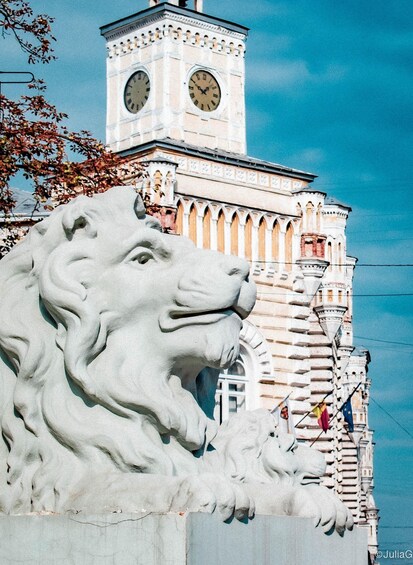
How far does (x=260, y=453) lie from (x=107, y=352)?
0.66m

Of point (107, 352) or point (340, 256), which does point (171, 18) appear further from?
point (107, 352)

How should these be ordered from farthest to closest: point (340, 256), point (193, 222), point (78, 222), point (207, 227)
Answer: point (340, 256), point (207, 227), point (193, 222), point (78, 222)

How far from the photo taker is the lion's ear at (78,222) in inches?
158

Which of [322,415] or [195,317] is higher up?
[322,415]

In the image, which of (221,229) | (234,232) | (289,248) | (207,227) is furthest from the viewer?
(289,248)

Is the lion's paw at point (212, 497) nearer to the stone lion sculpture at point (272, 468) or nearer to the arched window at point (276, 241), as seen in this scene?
the stone lion sculpture at point (272, 468)

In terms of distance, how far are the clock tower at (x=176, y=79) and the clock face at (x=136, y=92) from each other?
27 mm

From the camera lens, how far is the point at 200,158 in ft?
120

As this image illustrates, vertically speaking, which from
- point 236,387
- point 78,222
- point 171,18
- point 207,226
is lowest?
point 78,222

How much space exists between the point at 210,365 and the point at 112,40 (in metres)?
38.0

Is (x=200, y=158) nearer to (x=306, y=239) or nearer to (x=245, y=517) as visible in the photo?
(x=306, y=239)

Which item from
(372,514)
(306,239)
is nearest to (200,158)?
(306,239)

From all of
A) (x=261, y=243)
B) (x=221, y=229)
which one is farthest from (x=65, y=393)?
(x=261, y=243)

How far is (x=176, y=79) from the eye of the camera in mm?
39500
